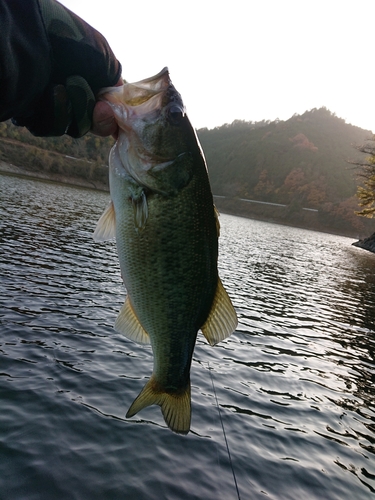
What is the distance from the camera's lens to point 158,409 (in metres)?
7.94

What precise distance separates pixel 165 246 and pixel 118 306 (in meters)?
10.9

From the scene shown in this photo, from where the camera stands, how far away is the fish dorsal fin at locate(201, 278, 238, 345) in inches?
135

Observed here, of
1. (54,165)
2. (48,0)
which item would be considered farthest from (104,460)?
(54,165)

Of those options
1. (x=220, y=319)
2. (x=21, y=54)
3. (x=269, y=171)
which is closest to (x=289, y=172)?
(x=269, y=171)

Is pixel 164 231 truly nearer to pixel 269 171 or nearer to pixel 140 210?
pixel 140 210

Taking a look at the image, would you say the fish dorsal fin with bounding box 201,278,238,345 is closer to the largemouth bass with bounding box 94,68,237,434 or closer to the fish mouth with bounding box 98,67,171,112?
the largemouth bass with bounding box 94,68,237,434

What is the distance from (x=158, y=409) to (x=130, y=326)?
515cm

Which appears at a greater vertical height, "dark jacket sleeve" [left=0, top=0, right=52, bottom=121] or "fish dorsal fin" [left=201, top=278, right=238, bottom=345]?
"dark jacket sleeve" [left=0, top=0, right=52, bottom=121]

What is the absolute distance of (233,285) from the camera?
21.3m

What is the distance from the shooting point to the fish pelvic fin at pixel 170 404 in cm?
339

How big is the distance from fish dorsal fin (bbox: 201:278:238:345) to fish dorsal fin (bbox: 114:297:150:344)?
1.76ft

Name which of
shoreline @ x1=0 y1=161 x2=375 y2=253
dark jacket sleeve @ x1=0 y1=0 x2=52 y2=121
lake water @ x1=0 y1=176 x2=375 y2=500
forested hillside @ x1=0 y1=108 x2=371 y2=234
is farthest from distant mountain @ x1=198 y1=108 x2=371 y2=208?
dark jacket sleeve @ x1=0 y1=0 x2=52 y2=121

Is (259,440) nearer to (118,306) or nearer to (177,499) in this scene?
(177,499)

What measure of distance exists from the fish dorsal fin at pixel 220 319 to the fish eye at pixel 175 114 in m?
A: 1.40
